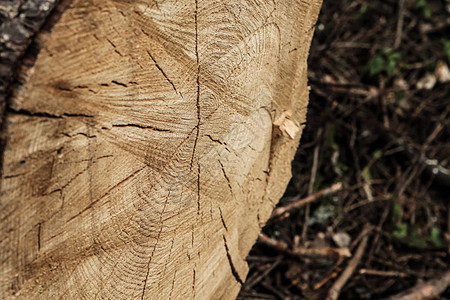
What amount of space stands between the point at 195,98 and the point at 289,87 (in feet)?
1.62

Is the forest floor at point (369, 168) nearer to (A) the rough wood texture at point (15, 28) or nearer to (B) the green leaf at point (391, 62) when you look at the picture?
(B) the green leaf at point (391, 62)

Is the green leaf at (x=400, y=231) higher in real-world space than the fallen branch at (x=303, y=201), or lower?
lower

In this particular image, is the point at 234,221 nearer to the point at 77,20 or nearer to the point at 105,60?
the point at 105,60

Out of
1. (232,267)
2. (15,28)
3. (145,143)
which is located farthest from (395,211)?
(15,28)

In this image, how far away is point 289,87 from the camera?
4.73 feet

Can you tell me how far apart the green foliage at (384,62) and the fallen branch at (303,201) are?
1.07 metres

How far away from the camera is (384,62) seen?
3.24 metres

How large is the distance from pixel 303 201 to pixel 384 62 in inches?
58.4

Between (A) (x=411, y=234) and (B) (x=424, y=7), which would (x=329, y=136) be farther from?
(B) (x=424, y=7)

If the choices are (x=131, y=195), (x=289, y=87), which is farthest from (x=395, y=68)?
(x=131, y=195)

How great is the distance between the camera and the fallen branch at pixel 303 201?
2.37m

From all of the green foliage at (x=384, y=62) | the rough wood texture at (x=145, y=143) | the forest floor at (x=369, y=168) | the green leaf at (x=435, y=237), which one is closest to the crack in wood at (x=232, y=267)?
the rough wood texture at (x=145, y=143)

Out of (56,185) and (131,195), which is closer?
(56,185)

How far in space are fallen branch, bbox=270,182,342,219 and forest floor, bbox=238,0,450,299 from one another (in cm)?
1
